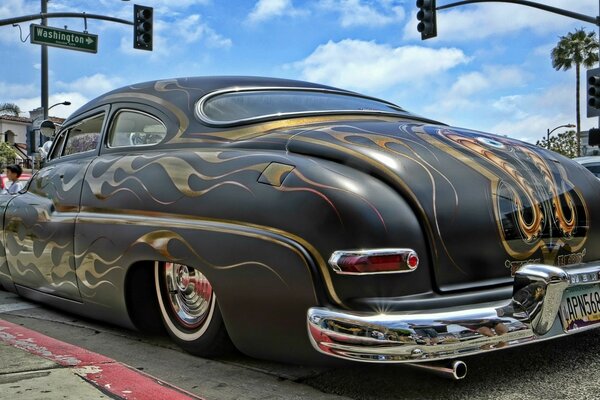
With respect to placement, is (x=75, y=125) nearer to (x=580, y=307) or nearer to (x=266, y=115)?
(x=266, y=115)

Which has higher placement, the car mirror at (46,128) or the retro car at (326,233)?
the car mirror at (46,128)

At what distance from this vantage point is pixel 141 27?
15.8 meters

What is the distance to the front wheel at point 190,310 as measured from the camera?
2969 millimetres

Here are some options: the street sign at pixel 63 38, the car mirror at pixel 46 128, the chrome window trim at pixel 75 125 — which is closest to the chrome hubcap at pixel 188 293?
the chrome window trim at pixel 75 125

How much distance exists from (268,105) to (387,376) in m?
1.54

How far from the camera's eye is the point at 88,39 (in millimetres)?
15367

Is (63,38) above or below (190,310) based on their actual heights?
above

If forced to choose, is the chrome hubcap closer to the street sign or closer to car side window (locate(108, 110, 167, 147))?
car side window (locate(108, 110, 167, 147))

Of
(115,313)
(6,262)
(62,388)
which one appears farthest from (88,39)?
(62,388)

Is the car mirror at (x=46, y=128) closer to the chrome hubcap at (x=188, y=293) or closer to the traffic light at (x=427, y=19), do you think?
the chrome hubcap at (x=188, y=293)

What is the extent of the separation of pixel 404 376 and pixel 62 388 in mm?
1407

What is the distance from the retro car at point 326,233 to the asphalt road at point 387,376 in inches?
6.2

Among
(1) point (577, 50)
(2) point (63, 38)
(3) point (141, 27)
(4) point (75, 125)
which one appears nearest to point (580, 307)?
(4) point (75, 125)

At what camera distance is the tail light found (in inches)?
92.3
